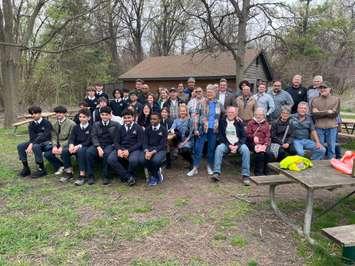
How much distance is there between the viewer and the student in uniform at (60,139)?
257 inches

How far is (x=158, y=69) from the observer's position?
86.5 ft

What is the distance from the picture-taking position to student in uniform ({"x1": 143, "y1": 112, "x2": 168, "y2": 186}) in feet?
20.2

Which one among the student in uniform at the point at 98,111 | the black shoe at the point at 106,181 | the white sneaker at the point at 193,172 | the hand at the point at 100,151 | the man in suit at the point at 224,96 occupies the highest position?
the man in suit at the point at 224,96

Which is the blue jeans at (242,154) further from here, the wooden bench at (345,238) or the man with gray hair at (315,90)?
the wooden bench at (345,238)

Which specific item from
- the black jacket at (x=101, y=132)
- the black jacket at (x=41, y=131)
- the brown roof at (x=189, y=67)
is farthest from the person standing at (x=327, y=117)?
the brown roof at (x=189, y=67)

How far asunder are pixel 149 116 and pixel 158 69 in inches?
784

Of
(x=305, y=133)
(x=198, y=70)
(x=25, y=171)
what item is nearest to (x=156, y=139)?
(x=25, y=171)

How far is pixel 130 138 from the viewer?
6.33m

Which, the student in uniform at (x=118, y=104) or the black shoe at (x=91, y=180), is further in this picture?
the student in uniform at (x=118, y=104)

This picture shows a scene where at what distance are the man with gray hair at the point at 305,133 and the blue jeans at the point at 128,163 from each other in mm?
2744

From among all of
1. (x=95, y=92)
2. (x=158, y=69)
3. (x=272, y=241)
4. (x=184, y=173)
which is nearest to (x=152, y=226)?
(x=272, y=241)

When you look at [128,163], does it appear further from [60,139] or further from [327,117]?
[327,117]

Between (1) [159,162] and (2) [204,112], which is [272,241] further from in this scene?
(2) [204,112]

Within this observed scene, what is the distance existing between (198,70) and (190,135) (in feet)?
58.6
